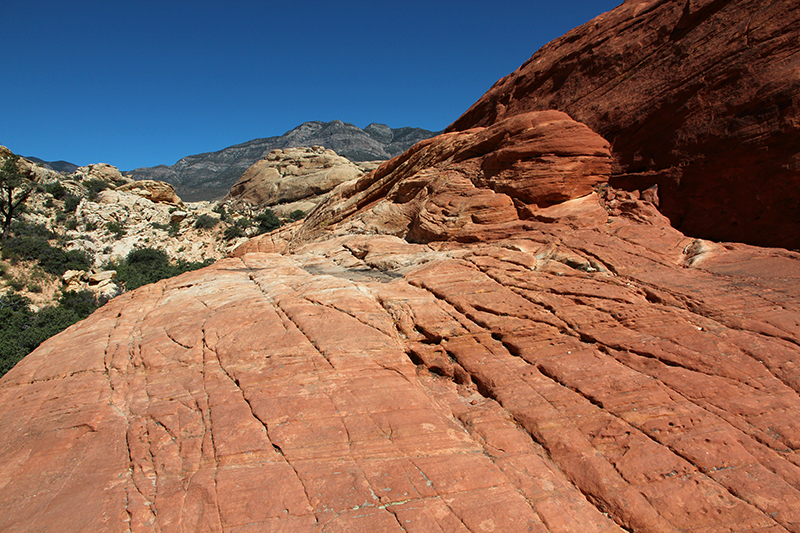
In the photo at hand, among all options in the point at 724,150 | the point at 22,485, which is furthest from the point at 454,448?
the point at 724,150

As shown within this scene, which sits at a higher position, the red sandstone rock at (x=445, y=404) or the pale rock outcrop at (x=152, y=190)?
the pale rock outcrop at (x=152, y=190)

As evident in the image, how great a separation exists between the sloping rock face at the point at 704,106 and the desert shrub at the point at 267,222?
28.4m

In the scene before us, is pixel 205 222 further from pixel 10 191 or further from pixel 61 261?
pixel 10 191

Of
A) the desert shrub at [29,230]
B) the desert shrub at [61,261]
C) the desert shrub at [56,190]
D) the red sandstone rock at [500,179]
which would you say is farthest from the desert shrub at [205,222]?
the red sandstone rock at [500,179]

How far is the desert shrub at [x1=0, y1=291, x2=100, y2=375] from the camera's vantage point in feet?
49.7

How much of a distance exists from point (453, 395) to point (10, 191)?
3817 centimetres

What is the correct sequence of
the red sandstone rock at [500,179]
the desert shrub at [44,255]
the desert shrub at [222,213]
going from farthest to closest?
1. the desert shrub at [222,213]
2. the desert shrub at [44,255]
3. the red sandstone rock at [500,179]

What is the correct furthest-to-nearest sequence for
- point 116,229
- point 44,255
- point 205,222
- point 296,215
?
point 296,215 → point 205,222 → point 116,229 → point 44,255

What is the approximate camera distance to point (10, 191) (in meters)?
29.4

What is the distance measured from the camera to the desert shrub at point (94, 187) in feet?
123

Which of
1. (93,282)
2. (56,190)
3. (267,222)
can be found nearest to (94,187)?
(56,190)

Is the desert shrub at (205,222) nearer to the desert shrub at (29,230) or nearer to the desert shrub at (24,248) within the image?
the desert shrub at (29,230)

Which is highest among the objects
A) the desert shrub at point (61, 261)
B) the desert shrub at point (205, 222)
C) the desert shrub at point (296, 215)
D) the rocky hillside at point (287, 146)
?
the rocky hillside at point (287, 146)

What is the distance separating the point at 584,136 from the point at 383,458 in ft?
29.6
